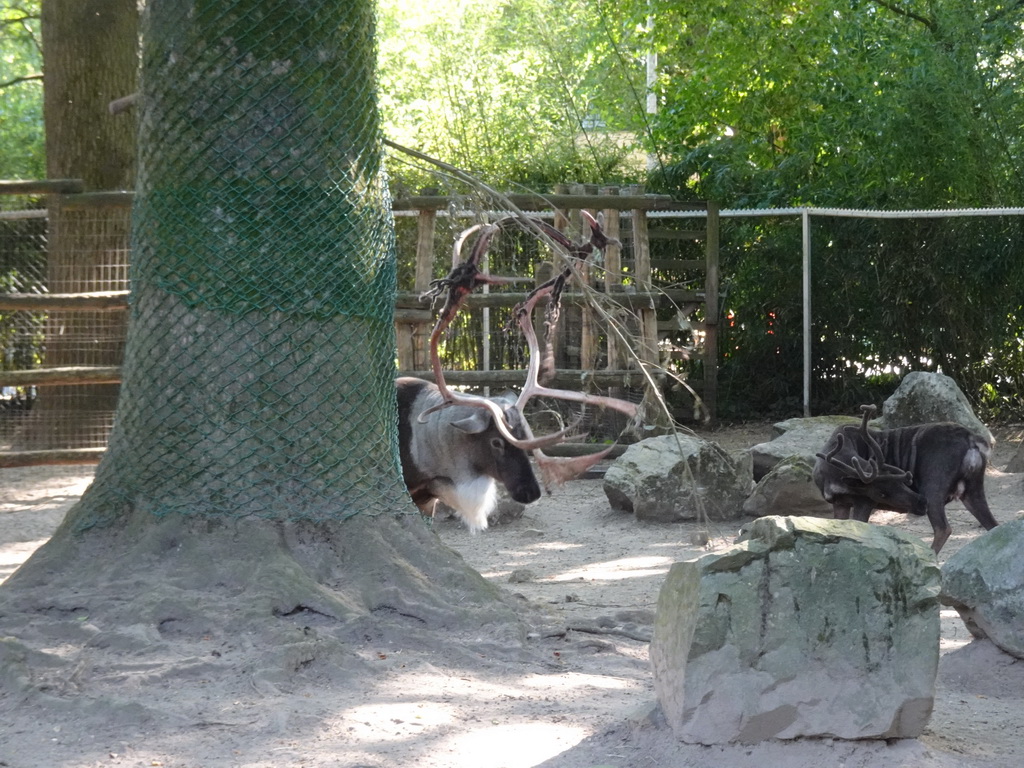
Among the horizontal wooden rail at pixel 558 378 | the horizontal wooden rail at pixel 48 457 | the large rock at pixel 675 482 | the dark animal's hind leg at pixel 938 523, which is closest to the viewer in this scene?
the dark animal's hind leg at pixel 938 523

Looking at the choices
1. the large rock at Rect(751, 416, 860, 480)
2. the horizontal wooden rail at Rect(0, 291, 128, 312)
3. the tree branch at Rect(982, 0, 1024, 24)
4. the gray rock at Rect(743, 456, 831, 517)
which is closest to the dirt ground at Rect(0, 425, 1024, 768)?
the gray rock at Rect(743, 456, 831, 517)

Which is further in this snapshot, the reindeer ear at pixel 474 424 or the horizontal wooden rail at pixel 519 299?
the horizontal wooden rail at pixel 519 299

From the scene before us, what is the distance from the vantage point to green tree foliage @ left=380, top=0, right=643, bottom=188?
17969 mm

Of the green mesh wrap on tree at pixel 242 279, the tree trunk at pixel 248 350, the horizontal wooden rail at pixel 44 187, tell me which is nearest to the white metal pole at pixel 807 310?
the horizontal wooden rail at pixel 44 187

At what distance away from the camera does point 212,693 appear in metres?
4.02

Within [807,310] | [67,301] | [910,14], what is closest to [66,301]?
[67,301]

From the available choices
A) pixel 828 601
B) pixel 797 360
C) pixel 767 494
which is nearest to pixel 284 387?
pixel 828 601

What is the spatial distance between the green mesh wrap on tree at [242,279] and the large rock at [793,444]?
17.5 ft

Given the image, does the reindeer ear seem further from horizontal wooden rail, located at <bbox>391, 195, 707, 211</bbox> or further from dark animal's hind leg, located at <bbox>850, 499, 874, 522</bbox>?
horizontal wooden rail, located at <bbox>391, 195, 707, 211</bbox>

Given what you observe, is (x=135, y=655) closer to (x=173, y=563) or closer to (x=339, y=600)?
(x=173, y=563)

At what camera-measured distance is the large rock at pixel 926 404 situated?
9594 mm

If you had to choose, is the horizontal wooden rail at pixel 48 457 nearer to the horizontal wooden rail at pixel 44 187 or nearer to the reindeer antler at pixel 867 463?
the horizontal wooden rail at pixel 44 187

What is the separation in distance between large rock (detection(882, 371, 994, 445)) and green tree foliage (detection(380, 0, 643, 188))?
276 inches

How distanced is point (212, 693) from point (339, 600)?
765mm
